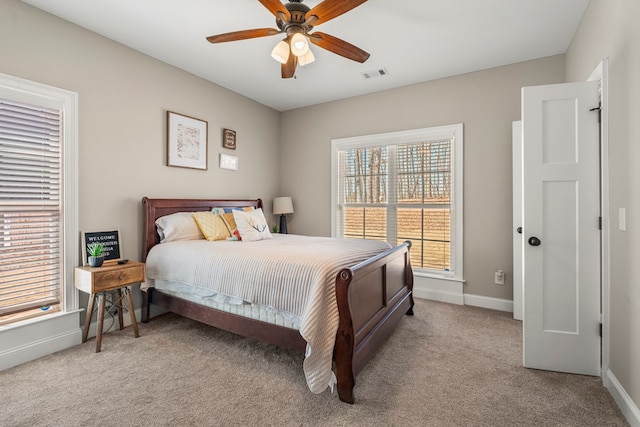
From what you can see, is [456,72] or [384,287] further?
[456,72]

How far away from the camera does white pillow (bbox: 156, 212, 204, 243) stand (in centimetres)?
304

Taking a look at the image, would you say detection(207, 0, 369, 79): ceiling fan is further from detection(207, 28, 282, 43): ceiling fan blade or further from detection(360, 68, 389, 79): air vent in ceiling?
detection(360, 68, 389, 79): air vent in ceiling

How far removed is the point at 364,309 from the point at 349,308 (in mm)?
345

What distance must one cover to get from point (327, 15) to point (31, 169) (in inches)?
101

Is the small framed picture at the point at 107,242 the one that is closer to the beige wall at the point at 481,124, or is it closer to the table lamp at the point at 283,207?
the table lamp at the point at 283,207

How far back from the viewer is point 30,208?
7.77 ft

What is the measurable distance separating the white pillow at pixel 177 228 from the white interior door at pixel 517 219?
3349 millimetres

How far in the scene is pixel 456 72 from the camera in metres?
3.52

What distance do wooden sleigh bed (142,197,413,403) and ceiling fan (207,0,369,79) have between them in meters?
1.60

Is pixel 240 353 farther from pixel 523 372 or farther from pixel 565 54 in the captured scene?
pixel 565 54

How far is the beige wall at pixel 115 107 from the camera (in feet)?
7.75

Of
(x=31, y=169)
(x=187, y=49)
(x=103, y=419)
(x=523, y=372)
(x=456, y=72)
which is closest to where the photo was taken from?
(x=103, y=419)

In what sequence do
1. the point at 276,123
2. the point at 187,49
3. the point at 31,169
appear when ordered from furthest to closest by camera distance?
the point at 276,123 < the point at 187,49 < the point at 31,169

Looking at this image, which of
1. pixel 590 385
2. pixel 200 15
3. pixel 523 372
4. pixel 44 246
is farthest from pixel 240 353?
pixel 200 15
